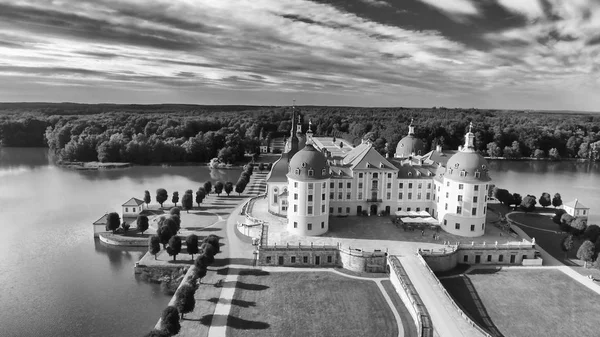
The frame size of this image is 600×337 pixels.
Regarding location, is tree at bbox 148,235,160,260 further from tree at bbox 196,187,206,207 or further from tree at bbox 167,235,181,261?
tree at bbox 196,187,206,207

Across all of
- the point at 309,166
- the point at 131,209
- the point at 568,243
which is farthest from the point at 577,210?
the point at 131,209

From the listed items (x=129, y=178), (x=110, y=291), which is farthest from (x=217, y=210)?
(x=129, y=178)

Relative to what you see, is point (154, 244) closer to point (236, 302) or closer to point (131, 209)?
point (236, 302)

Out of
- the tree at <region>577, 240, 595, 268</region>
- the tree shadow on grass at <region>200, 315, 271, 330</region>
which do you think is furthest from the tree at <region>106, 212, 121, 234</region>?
the tree at <region>577, 240, 595, 268</region>

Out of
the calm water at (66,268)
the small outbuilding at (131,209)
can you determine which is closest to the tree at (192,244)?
the calm water at (66,268)

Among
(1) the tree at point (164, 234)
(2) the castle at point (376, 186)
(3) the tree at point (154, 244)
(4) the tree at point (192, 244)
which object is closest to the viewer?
(4) the tree at point (192, 244)

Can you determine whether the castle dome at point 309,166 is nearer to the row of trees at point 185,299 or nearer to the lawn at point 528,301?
the row of trees at point 185,299

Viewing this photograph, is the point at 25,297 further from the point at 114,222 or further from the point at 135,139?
the point at 135,139
